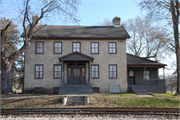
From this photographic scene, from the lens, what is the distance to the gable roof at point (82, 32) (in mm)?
21172

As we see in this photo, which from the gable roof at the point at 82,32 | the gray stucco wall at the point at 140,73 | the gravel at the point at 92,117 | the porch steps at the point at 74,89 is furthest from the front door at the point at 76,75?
the gravel at the point at 92,117

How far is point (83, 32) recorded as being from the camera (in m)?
22.3

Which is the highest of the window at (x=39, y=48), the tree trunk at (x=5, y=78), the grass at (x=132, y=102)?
the window at (x=39, y=48)

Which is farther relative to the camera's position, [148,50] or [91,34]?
[148,50]

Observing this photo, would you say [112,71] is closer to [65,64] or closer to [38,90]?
[65,64]

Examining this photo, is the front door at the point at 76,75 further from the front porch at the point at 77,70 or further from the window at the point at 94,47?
the window at the point at 94,47

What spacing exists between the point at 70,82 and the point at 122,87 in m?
6.10

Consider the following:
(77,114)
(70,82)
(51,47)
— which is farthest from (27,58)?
(77,114)

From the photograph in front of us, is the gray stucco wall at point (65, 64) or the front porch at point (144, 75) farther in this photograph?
the front porch at point (144, 75)

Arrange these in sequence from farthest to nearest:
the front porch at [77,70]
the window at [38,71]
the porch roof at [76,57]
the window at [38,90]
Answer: the window at [38,71], the window at [38,90], the front porch at [77,70], the porch roof at [76,57]

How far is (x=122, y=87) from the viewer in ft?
69.1

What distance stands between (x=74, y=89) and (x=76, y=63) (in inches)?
142

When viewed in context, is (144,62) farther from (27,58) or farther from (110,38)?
(27,58)

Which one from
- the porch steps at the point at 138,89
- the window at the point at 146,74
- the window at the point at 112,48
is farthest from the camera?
the window at the point at 146,74
